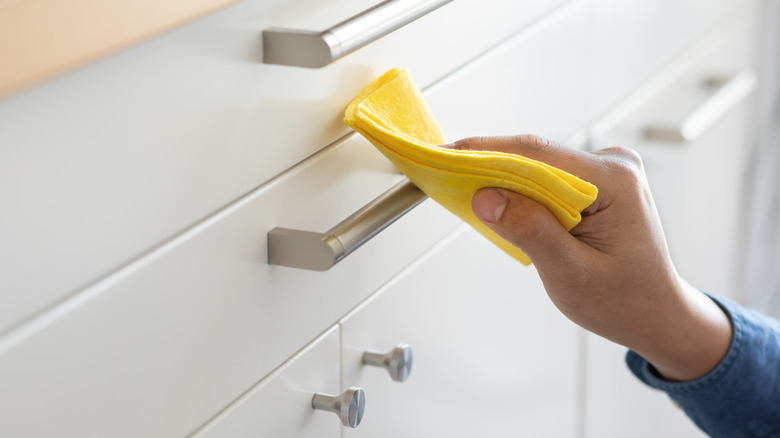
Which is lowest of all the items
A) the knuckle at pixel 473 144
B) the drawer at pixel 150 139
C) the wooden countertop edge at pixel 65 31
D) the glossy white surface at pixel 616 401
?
the glossy white surface at pixel 616 401

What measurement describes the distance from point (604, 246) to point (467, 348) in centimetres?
17

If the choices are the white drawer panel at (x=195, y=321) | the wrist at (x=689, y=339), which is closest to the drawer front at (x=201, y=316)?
the white drawer panel at (x=195, y=321)

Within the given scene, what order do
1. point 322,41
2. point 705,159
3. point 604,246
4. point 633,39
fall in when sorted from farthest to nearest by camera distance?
point 705,159 → point 633,39 → point 604,246 → point 322,41

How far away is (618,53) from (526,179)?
423 mm

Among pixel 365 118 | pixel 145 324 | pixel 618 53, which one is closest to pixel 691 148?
pixel 618 53

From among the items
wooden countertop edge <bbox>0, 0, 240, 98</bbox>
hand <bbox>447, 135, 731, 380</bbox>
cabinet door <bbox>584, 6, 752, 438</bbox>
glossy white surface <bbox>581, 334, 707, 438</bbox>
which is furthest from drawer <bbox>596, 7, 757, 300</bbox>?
wooden countertop edge <bbox>0, 0, 240, 98</bbox>

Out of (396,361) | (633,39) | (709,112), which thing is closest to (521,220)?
(396,361)

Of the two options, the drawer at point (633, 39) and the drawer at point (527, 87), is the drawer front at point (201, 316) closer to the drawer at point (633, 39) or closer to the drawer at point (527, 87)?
the drawer at point (527, 87)

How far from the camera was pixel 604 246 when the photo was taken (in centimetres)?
54

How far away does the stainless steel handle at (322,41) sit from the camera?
0.42 metres

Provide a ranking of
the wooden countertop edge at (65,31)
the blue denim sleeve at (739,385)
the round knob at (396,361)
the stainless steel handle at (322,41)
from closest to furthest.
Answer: the wooden countertop edge at (65,31), the stainless steel handle at (322,41), the round knob at (396,361), the blue denim sleeve at (739,385)

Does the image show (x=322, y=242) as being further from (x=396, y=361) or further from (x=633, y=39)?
(x=633, y=39)

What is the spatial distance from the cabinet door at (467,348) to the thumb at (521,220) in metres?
0.12

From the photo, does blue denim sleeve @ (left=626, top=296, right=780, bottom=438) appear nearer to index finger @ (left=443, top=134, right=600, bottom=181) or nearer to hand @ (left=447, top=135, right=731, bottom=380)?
hand @ (left=447, top=135, right=731, bottom=380)
